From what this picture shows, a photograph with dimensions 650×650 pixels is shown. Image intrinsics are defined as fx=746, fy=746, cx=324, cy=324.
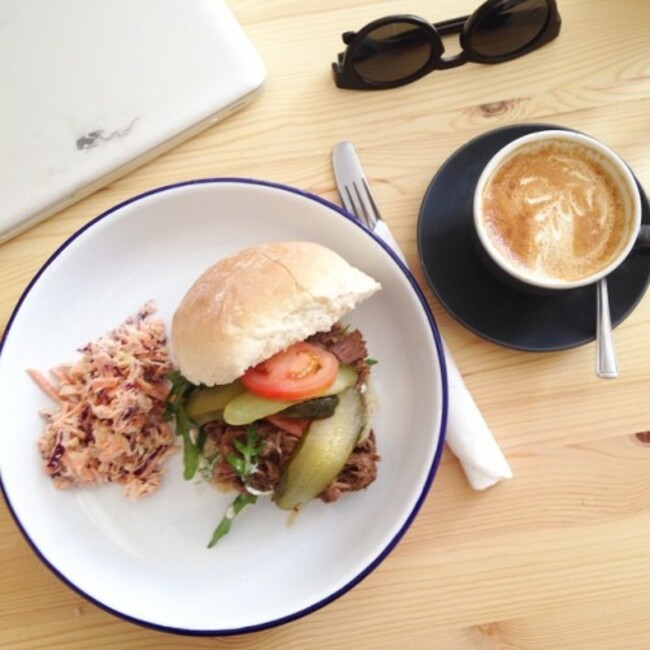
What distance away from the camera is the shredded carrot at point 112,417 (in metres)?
1.36

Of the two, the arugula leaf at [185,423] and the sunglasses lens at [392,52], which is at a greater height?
the sunglasses lens at [392,52]

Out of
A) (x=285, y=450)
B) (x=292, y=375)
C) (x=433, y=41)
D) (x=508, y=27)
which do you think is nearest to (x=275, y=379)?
(x=292, y=375)

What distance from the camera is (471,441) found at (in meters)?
1.35

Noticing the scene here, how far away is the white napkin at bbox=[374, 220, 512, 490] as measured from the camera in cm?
135

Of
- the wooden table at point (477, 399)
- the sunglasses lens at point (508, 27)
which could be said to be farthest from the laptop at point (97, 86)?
the sunglasses lens at point (508, 27)

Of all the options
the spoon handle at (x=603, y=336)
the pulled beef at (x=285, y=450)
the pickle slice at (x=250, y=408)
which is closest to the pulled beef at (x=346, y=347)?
the pulled beef at (x=285, y=450)

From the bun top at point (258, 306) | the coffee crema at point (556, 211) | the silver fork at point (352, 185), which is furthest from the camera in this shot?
the silver fork at point (352, 185)

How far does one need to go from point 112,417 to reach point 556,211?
2.89 feet

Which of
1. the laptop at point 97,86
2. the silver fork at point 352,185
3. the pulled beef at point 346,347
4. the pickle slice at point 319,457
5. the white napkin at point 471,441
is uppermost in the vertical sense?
the laptop at point 97,86

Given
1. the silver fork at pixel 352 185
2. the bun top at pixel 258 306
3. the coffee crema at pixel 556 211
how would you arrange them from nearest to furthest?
1. the bun top at pixel 258 306
2. the coffee crema at pixel 556 211
3. the silver fork at pixel 352 185

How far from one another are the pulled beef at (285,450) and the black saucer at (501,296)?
0.64ft

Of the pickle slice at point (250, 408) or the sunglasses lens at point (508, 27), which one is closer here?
the pickle slice at point (250, 408)

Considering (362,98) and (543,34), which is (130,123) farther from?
(543,34)

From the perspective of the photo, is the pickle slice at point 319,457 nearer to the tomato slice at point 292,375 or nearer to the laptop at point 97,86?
the tomato slice at point 292,375
